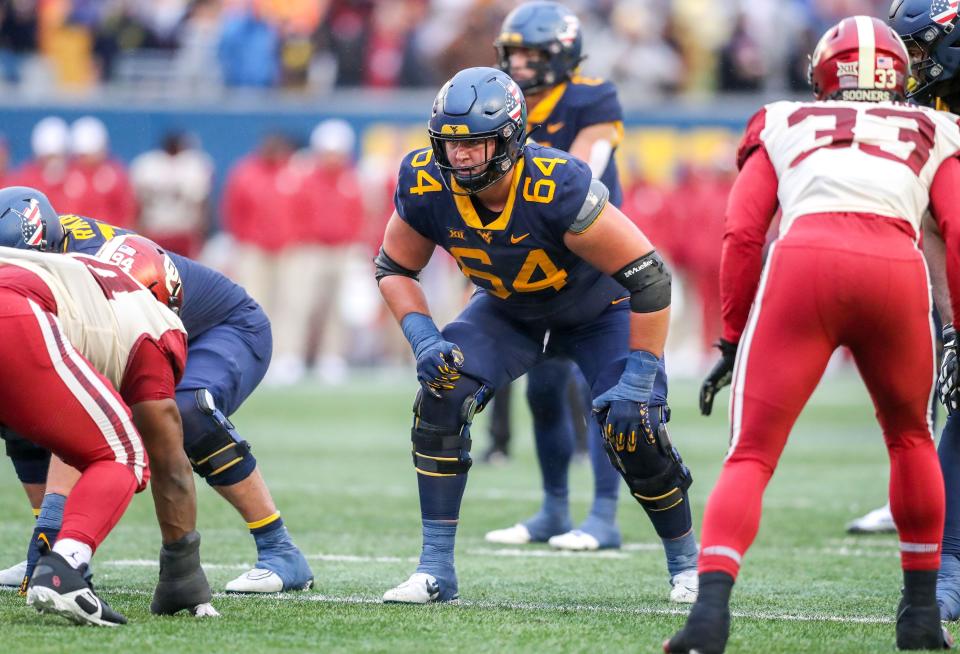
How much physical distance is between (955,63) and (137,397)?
3.00m

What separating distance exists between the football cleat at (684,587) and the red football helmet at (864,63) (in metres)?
1.81

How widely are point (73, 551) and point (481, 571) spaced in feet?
6.80

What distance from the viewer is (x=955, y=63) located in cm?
530

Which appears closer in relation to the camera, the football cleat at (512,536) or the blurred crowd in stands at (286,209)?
the football cleat at (512,536)

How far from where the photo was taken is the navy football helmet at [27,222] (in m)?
4.79

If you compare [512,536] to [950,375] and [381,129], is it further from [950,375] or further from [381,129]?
[381,129]

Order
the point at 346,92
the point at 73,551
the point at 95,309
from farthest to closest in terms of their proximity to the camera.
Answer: the point at 346,92, the point at 95,309, the point at 73,551

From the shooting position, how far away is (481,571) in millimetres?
5895

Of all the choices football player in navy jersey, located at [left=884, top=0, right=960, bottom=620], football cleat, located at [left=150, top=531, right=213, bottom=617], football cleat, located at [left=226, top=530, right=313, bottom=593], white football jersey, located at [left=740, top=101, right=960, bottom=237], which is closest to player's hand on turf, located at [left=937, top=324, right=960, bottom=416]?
football player in navy jersey, located at [left=884, top=0, right=960, bottom=620]

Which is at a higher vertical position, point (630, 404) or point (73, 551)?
point (630, 404)

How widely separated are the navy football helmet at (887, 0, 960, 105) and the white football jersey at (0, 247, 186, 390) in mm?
2757

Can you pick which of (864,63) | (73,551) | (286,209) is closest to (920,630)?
(864,63)

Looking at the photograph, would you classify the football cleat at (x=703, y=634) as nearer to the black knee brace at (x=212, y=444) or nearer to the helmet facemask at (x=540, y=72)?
the black knee brace at (x=212, y=444)

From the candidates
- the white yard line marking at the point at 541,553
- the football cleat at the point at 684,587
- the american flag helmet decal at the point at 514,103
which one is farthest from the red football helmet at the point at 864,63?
the white yard line marking at the point at 541,553
